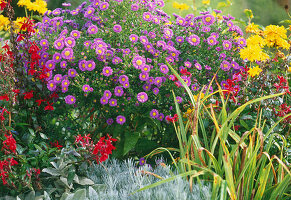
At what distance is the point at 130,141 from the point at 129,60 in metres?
0.62

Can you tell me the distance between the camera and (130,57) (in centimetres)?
251

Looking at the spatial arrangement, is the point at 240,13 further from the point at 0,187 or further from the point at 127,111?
the point at 0,187

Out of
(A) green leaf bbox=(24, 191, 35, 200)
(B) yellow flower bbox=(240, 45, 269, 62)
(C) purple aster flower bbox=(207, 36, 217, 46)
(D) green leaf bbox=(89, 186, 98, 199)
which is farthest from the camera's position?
(C) purple aster flower bbox=(207, 36, 217, 46)

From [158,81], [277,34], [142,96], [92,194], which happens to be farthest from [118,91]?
[277,34]

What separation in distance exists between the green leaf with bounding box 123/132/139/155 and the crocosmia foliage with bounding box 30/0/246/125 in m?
0.15

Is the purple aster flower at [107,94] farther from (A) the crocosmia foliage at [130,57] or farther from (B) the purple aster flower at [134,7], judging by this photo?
(B) the purple aster flower at [134,7]

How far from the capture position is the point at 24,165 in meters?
2.03

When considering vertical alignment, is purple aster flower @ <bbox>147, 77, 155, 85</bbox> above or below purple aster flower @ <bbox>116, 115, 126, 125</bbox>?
above

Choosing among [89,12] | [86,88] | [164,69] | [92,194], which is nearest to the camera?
[92,194]

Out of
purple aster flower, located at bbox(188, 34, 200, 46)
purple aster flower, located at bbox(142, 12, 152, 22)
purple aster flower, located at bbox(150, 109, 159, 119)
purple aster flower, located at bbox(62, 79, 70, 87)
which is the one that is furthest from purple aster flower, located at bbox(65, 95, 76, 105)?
purple aster flower, located at bbox(188, 34, 200, 46)

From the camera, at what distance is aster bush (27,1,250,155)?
2516mm

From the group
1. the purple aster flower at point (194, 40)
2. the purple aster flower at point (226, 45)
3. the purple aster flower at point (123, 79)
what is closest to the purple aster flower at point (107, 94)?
the purple aster flower at point (123, 79)

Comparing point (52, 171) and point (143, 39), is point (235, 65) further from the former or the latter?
point (52, 171)

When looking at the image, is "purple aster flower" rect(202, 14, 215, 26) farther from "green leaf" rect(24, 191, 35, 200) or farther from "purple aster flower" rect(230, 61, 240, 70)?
"green leaf" rect(24, 191, 35, 200)
